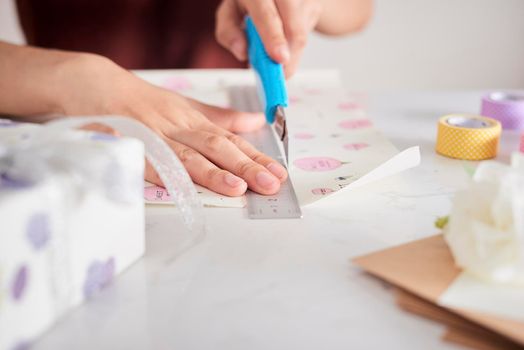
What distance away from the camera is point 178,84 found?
3.51ft

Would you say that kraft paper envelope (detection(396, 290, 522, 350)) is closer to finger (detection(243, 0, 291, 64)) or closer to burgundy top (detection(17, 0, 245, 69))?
finger (detection(243, 0, 291, 64))

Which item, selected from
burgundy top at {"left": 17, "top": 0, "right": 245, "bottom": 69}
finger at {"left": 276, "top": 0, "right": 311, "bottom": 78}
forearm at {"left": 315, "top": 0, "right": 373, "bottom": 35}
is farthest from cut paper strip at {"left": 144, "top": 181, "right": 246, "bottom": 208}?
burgundy top at {"left": 17, "top": 0, "right": 245, "bottom": 69}

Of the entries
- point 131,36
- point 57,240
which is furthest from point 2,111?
point 131,36

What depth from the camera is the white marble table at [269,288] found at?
39 cm

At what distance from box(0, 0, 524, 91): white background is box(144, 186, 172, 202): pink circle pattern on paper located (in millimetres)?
1505

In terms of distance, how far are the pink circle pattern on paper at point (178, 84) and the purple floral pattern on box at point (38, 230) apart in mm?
696

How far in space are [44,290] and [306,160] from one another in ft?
1.28

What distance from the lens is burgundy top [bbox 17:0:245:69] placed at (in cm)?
138

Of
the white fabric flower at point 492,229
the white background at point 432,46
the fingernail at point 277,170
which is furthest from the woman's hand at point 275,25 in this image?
the white background at point 432,46

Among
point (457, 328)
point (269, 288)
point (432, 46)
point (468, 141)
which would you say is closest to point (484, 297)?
point (457, 328)

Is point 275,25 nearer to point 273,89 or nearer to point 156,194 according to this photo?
point 273,89

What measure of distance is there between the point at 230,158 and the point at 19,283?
1.04 feet

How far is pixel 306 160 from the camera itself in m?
0.72

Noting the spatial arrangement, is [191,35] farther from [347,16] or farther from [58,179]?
[58,179]
